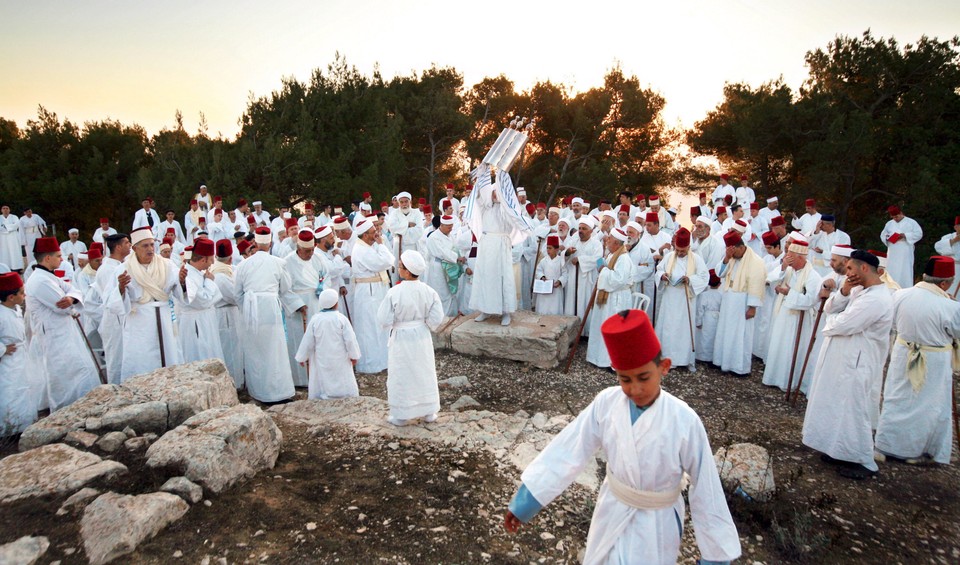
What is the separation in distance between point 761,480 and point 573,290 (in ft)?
19.2

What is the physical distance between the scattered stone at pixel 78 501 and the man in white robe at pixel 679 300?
274 inches

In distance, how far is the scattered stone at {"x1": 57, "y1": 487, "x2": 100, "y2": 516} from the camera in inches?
145

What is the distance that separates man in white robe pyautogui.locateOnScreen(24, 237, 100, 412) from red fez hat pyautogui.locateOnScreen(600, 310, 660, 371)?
20.3 ft

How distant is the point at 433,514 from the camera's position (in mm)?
4141

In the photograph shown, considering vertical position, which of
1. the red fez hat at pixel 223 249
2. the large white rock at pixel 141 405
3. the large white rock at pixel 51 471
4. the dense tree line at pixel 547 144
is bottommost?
the large white rock at pixel 51 471

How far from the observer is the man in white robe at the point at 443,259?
1047 centimetres

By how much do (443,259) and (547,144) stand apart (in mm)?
14497

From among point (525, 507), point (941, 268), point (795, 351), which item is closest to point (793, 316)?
point (795, 351)

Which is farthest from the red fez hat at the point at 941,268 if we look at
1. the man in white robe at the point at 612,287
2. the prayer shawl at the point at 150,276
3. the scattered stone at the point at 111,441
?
the prayer shawl at the point at 150,276

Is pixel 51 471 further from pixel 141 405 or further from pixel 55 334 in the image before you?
pixel 55 334

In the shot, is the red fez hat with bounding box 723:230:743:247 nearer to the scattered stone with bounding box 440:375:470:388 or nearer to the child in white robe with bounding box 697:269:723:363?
the child in white robe with bounding box 697:269:723:363

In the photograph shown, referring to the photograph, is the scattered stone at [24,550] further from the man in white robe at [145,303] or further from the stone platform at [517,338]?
the stone platform at [517,338]

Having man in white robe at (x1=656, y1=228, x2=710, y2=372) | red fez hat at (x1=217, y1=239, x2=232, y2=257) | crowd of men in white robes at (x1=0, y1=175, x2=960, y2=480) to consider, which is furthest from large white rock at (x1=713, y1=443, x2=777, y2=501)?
red fez hat at (x1=217, y1=239, x2=232, y2=257)

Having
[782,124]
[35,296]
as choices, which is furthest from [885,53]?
[35,296]
